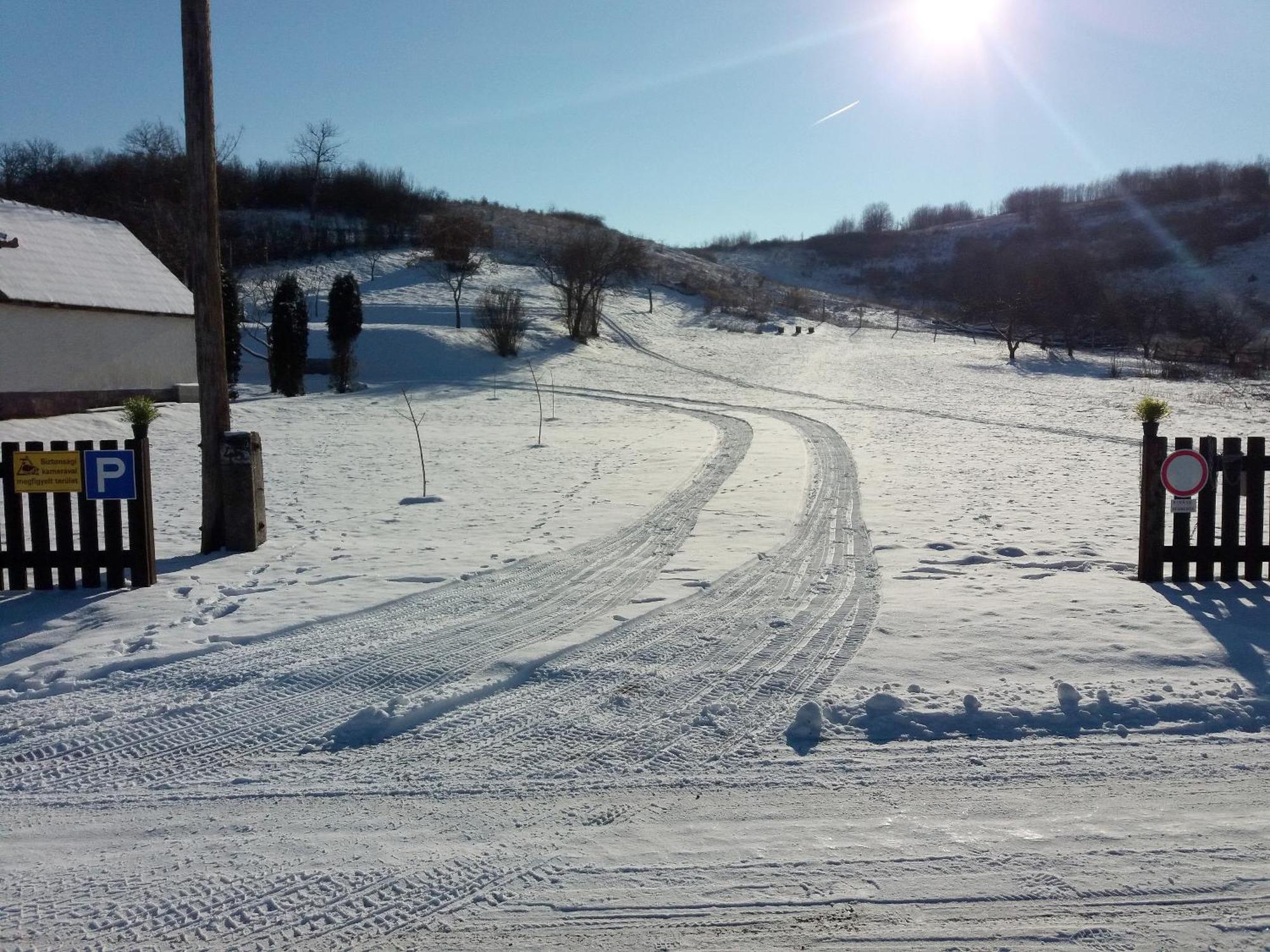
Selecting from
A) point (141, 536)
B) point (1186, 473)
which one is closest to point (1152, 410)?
point (1186, 473)

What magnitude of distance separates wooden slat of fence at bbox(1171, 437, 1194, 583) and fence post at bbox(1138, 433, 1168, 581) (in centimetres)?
9

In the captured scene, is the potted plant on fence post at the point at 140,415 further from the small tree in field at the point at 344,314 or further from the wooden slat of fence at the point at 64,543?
the small tree in field at the point at 344,314

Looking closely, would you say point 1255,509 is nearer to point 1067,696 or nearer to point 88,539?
point 1067,696

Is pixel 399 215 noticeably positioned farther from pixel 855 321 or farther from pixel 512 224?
pixel 855 321

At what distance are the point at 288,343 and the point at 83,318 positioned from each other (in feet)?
29.6

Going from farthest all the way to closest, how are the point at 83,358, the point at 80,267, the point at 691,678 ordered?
the point at 80,267
the point at 83,358
the point at 691,678

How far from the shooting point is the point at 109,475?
6566 mm

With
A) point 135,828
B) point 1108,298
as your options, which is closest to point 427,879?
point 135,828

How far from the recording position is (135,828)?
3.56 meters

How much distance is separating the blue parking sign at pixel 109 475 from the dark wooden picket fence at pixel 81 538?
0.15 feet

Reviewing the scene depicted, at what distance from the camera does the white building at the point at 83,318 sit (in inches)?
738

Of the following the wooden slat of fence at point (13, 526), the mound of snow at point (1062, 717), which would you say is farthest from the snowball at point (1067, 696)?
the wooden slat of fence at point (13, 526)

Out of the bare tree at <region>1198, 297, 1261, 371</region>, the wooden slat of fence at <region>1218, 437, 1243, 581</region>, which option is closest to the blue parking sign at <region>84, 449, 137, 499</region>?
the wooden slat of fence at <region>1218, 437, 1243, 581</region>

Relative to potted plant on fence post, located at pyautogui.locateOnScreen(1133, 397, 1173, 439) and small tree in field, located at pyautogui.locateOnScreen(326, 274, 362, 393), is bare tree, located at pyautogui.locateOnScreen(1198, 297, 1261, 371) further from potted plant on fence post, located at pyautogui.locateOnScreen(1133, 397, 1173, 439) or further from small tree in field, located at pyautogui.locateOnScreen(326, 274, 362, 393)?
potted plant on fence post, located at pyautogui.locateOnScreen(1133, 397, 1173, 439)
